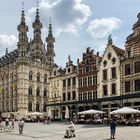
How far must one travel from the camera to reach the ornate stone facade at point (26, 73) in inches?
4058

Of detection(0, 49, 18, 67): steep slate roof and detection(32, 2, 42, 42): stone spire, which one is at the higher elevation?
detection(32, 2, 42, 42): stone spire

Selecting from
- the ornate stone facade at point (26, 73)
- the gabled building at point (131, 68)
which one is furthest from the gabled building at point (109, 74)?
the ornate stone facade at point (26, 73)

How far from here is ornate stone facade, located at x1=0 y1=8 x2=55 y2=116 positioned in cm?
10306

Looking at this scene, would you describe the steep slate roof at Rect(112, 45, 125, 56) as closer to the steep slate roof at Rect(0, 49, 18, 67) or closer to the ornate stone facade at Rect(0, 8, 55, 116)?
the ornate stone facade at Rect(0, 8, 55, 116)

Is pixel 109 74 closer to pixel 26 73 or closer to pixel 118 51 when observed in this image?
pixel 118 51

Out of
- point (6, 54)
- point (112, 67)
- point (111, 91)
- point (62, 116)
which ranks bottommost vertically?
point (62, 116)

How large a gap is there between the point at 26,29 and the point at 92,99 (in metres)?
52.0

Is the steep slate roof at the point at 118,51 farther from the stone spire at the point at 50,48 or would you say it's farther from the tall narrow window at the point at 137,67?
the stone spire at the point at 50,48

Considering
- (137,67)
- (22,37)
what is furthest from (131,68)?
(22,37)

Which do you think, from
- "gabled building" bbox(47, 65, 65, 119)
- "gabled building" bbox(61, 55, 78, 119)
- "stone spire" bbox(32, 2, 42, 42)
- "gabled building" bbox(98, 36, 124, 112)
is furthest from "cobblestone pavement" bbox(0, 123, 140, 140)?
"stone spire" bbox(32, 2, 42, 42)

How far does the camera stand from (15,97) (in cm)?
10469

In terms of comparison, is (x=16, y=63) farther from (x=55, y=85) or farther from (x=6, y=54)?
(x=55, y=85)

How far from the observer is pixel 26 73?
104 meters

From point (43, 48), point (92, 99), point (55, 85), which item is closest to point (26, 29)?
point (43, 48)
